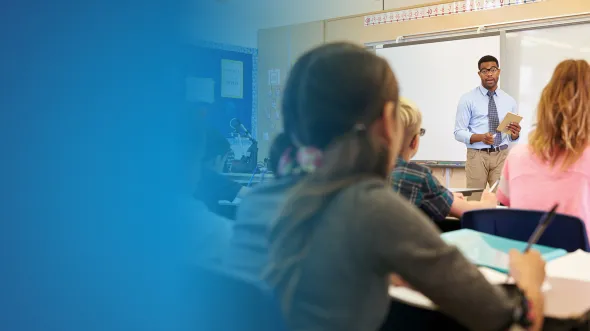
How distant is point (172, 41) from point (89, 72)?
6 centimetres

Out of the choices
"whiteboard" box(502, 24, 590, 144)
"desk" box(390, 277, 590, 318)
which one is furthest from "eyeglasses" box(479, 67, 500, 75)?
"desk" box(390, 277, 590, 318)

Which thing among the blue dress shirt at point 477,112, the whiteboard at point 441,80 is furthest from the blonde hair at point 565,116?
the whiteboard at point 441,80

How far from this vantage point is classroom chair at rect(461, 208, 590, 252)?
1.73 meters

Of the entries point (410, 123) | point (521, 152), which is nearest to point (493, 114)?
point (521, 152)

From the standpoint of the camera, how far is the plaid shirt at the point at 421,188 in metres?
1.75

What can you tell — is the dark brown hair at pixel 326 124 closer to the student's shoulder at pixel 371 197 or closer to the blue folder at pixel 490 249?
the student's shoulder at pixel 371 197

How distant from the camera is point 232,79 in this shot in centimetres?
43

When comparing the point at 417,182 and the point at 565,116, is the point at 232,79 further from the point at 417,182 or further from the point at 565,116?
the point at 565,116

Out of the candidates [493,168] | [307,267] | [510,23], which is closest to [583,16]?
[510,23]

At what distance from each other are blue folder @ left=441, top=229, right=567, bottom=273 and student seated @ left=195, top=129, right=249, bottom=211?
760mm

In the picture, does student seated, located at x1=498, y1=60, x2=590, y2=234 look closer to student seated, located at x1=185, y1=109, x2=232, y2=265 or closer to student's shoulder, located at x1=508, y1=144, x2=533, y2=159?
student's shoulder, located at x1=508, y1=144, x2=533, y2=159

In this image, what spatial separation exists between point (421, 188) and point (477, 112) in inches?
138

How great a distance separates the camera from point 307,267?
70cm

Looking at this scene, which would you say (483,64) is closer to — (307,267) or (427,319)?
(427,319)
